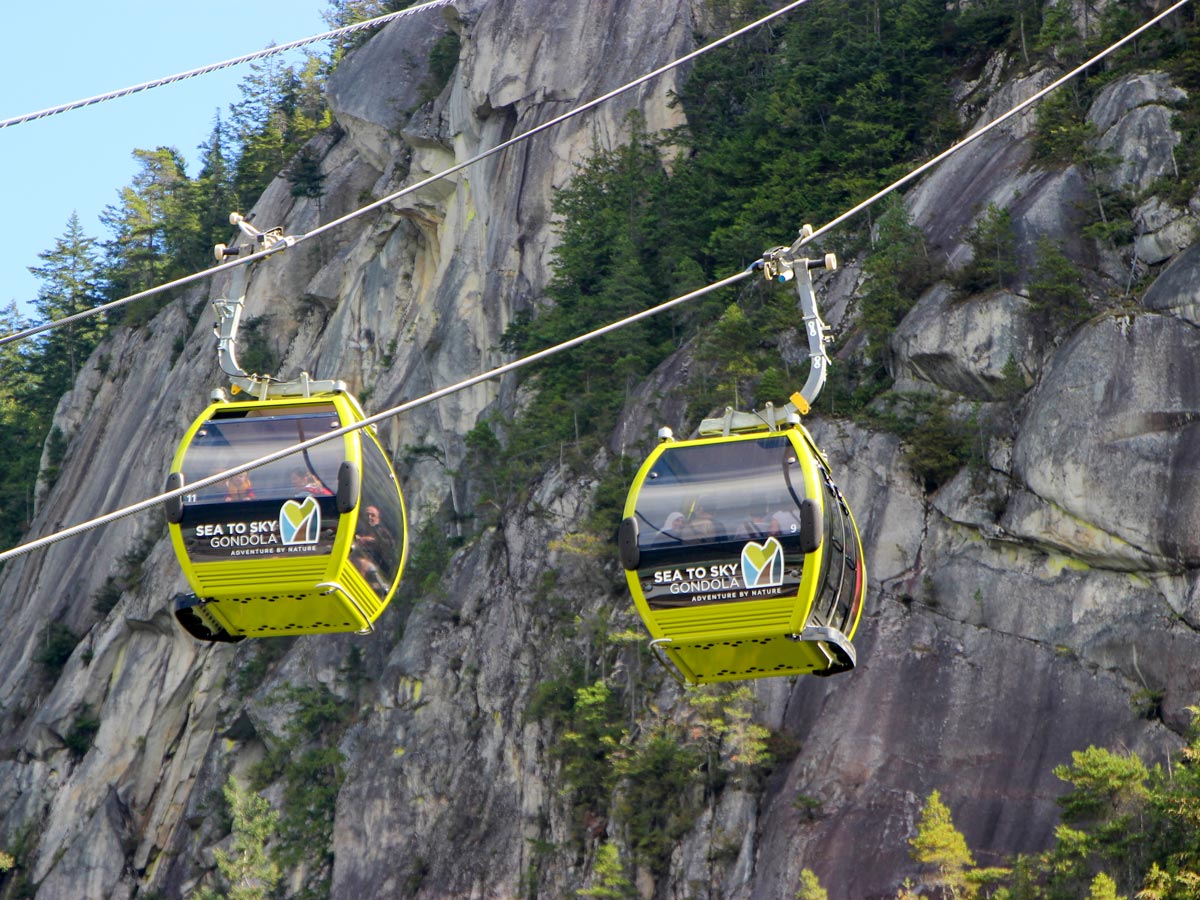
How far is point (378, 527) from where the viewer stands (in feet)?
51.6

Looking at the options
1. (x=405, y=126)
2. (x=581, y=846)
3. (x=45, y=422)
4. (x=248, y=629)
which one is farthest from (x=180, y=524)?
(x=45, y=422)

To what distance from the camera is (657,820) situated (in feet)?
103

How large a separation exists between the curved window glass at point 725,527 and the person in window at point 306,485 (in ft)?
8.63

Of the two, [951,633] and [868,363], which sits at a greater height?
[868,363]

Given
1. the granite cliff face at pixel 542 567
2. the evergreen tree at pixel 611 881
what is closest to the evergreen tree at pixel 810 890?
the granite cliff face at pixel 542 567

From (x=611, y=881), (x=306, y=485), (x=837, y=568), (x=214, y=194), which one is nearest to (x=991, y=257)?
(x=611, y=881)

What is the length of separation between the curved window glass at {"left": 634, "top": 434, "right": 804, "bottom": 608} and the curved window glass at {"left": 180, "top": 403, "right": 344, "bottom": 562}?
2.64m

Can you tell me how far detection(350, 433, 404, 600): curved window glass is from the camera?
15.4 metres

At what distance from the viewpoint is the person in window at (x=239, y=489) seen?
1499cm

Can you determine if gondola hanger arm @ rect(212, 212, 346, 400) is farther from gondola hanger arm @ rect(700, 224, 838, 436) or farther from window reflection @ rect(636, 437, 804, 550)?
gondola hanger arm @ rect(700, 224, 838, 436)

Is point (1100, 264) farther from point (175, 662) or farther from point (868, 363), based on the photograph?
point (175, 662)

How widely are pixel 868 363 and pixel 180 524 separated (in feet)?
66.0

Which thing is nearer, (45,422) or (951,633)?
(951,633)

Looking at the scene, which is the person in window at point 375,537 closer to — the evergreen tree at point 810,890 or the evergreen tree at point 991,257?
the evergreen tree at point 810,890
